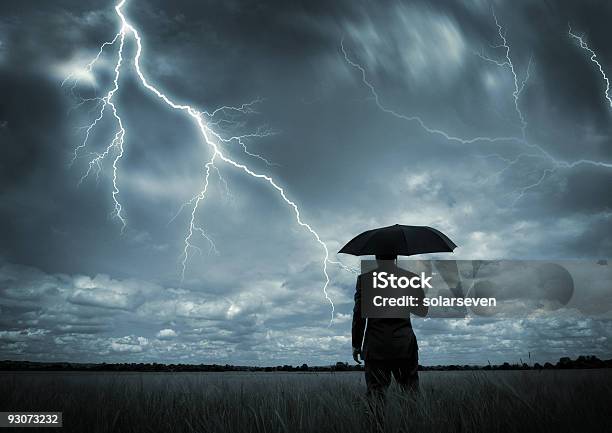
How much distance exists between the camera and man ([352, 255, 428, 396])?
549 cm

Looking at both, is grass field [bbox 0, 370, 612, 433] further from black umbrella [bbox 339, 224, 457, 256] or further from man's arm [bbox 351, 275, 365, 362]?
black umbrella [bbox 339, 224, 457, 256]

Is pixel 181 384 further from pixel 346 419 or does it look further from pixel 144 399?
pixel 346 419

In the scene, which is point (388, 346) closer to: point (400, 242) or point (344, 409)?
point (400, 242)

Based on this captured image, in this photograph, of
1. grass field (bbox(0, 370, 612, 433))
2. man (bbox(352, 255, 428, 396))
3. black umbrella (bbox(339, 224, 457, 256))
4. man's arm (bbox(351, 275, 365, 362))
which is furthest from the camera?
black umbrella (bbox(339, 224, 457, 256))

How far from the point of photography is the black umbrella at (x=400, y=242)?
5.79 meters

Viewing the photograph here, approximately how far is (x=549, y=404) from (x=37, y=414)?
5152 millimetres

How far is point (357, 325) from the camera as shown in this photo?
5.73 meters

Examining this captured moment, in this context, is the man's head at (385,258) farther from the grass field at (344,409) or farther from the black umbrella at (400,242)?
the grass field at (344,409)

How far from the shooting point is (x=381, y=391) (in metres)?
5.44

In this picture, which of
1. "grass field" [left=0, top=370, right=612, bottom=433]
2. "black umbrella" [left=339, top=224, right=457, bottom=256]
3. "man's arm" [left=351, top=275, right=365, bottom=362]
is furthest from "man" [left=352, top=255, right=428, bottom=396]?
"grass field" [left=0, top=370, right=612, bottom=433]

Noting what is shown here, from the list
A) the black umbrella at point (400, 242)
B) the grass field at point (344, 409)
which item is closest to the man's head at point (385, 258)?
the black umbrella at point (400, 242)

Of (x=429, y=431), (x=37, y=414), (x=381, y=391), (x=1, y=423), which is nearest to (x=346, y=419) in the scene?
(x=429, y=431)

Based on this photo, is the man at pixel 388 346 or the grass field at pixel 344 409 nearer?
the grass field at pixel 344 409

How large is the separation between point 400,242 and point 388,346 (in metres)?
1.24
